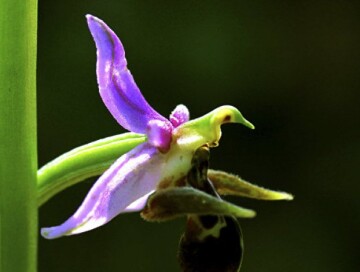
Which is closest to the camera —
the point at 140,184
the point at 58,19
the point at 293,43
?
the point at 140,184

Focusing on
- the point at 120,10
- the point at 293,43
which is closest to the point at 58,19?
the point at 120,10

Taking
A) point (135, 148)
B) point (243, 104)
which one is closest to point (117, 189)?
point (135, 148)

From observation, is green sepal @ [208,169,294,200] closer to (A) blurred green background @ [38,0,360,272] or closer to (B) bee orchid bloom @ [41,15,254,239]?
(B) bee orchid bloom @ [41,15,254,239]

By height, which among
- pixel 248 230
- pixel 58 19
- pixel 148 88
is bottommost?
pixel 248 230

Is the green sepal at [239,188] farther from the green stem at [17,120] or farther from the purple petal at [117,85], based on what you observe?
the green stem at [17,120]

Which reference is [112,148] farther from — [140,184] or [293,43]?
[293,43]

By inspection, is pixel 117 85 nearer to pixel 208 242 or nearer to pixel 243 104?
pixel 208 242
